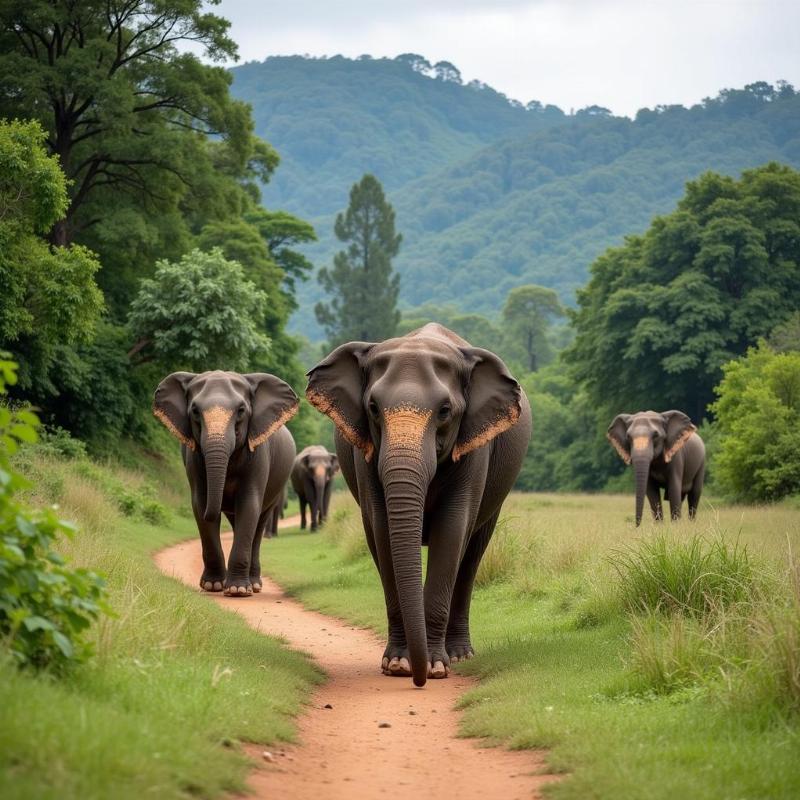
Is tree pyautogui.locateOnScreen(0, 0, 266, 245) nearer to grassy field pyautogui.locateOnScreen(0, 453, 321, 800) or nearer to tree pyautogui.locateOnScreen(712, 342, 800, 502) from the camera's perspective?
tree pyautogui.locateOnScreen(712, 342, 800, 502)

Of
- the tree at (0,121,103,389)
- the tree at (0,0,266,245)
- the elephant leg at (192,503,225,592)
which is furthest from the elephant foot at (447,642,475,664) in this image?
the tree at (0,0,266,245)

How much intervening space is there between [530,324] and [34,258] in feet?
357

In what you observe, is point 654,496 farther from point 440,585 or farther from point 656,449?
point 440,585

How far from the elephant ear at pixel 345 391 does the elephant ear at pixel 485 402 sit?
91 cm

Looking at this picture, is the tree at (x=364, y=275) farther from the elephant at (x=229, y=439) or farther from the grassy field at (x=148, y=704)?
the grassy field at (x=148, y=704)

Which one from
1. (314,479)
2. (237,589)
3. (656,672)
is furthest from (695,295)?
(656,672)

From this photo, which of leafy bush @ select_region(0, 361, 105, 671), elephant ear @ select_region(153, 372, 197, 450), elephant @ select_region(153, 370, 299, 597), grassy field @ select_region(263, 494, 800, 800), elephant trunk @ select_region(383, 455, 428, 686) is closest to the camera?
leafy bush @ select_region(0, 361, 105, 671)

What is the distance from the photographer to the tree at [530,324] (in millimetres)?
134125

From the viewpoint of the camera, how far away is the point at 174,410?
58.9 feet

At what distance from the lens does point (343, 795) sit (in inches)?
268

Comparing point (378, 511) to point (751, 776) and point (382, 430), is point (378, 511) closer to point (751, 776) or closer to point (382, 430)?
point (382, 430)

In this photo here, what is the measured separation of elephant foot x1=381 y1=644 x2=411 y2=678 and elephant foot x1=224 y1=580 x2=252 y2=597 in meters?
6.82

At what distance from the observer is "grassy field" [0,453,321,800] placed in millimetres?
5387

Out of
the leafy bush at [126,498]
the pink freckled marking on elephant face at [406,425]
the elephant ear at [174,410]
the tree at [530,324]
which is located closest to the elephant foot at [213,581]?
the elephant ear at [174,410]
